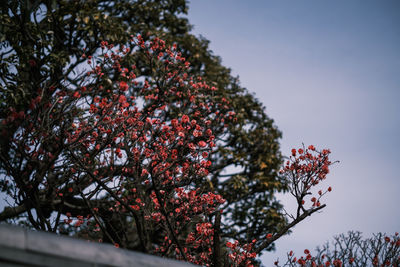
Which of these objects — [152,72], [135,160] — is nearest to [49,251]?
[135,160]

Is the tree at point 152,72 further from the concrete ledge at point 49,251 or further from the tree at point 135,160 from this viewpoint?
the concrete ledge at point 49,251

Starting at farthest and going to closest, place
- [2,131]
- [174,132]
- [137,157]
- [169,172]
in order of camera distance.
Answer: [174,132] < [169,172] < [137,157] < [2,131]

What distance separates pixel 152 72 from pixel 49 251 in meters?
7.53

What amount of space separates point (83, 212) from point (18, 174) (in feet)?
16.0

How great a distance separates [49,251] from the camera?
235 centimetres

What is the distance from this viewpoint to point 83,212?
9.81m

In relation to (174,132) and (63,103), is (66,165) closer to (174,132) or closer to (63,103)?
(63,103)

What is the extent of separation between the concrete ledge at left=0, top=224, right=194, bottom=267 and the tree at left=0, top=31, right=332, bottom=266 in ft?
7.63

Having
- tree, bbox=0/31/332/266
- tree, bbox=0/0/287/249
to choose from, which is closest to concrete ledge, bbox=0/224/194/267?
tree, bbox=0/31/332/266

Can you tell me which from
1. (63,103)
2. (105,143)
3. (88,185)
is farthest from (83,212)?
(63,103)

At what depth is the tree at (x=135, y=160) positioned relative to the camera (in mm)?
5285

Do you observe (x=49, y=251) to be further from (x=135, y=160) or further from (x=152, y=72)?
(x=152, y=72)

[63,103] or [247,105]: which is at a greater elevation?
[247,105]

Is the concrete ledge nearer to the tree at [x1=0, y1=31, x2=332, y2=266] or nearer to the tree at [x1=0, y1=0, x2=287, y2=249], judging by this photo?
the tree at [x1=0, y1=31, x2=332, y2=266]
